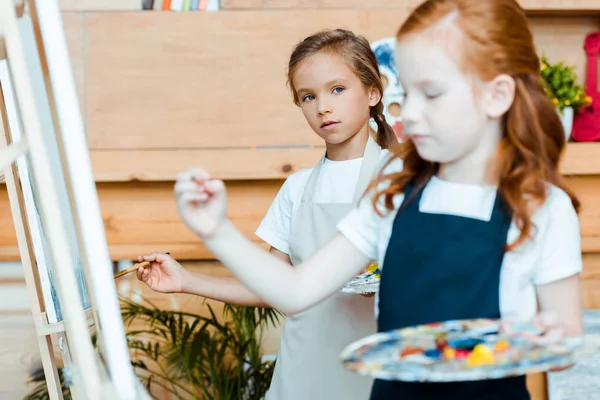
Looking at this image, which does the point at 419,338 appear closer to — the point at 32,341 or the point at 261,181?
the point at 261,181

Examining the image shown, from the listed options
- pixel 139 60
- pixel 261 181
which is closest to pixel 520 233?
pixel 261 181

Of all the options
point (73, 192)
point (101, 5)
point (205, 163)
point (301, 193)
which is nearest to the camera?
point (73, 192)

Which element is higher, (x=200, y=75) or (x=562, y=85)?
(x=200, y=75)

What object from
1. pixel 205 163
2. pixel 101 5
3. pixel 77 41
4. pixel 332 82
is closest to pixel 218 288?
pixel 332 82

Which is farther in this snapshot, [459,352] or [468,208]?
[468,208]

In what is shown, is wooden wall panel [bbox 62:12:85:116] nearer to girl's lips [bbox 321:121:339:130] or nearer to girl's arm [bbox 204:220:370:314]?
girl's lips [bbox 321:121:339:130]

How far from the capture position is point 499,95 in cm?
97

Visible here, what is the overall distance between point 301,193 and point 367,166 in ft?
0.56

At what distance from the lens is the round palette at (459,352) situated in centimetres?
79

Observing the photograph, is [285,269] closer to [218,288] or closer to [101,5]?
[218,288]

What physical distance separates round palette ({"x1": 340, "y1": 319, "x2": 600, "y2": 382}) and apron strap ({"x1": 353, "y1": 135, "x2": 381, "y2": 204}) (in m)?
0.79

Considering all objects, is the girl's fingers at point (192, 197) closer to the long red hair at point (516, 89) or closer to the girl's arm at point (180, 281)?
the long red hair at point (516, 89)

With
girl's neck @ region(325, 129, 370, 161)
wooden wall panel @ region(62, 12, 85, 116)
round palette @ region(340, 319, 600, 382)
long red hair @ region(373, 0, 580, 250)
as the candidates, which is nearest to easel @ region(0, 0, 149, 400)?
round palette @ region(340, 319, 600, 382)

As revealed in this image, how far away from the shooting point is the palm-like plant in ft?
8.43
